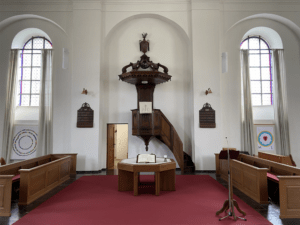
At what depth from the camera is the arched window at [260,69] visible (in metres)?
9.92

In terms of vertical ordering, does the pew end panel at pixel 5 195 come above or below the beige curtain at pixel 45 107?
below

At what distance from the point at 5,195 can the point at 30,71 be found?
718 cm

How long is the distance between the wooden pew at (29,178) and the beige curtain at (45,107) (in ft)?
5.35

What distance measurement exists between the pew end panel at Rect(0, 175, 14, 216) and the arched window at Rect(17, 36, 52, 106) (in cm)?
619

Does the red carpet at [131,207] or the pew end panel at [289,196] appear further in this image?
the pew end panel at [289,196]

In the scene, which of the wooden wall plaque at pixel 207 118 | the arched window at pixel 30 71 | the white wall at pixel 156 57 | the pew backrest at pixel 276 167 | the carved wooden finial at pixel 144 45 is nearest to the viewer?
the pew backrest at pixel 276 167

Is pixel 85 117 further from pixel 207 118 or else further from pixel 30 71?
pixel 207 118

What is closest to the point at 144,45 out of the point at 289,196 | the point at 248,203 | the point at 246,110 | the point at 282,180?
the point at 246,110

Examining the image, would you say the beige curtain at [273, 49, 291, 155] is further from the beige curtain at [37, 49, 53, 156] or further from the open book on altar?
the beige curtain at [37, 49, 53, 156]

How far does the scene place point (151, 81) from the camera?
8.80 metres

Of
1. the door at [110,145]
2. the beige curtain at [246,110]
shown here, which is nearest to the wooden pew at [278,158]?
the beige curtain at [246,110]

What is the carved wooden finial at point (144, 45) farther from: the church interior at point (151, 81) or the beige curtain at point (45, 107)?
the beige curtain at point (45, 107)

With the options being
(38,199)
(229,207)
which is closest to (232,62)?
(229,207)

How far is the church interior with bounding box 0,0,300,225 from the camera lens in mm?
8641
